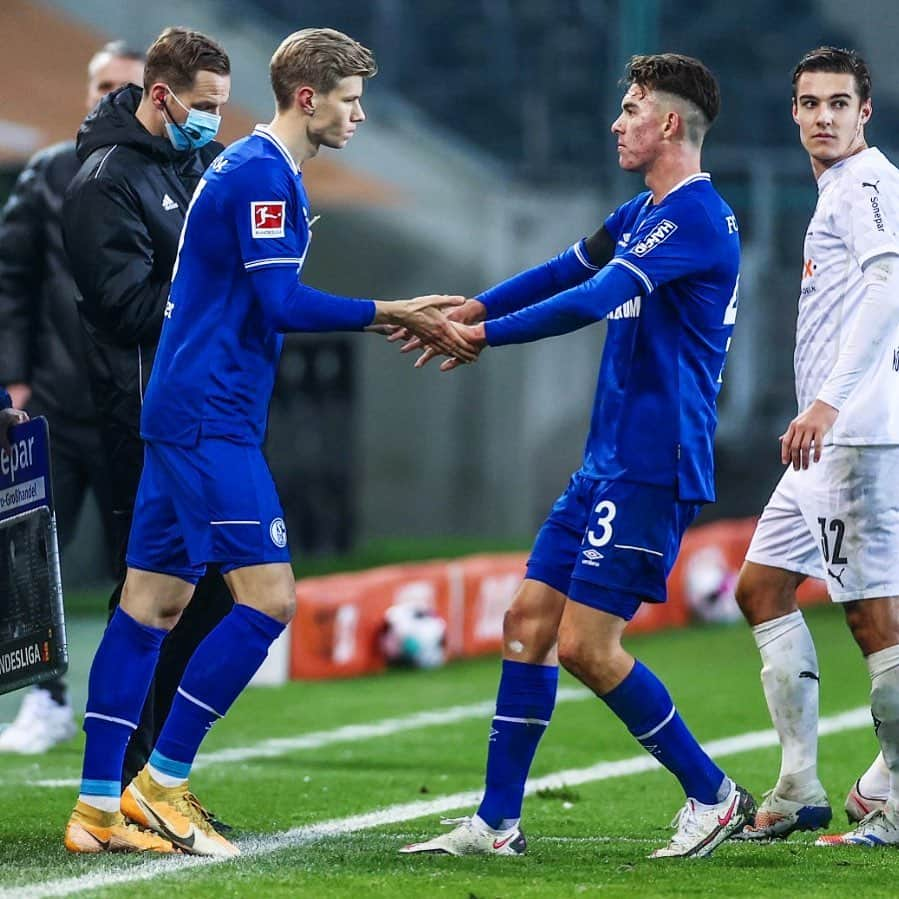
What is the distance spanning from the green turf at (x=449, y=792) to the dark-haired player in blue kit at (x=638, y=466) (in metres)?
0.20

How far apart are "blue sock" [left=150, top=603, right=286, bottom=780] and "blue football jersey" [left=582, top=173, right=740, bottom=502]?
93 centimetres

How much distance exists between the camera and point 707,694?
8.91m

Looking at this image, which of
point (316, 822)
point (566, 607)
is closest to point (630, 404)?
point (566, 607)

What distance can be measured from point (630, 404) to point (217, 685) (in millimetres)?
1209

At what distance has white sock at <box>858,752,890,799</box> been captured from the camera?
5336 millimetres

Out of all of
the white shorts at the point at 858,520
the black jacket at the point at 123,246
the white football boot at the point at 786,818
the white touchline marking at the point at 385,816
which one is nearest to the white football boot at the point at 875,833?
the white football boot at the point at 786,818

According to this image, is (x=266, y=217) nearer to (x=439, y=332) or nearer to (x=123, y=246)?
(x=439, y=332)

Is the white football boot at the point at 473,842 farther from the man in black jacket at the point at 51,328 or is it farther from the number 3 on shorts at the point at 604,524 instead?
the man in black jacket at the point at 51,328

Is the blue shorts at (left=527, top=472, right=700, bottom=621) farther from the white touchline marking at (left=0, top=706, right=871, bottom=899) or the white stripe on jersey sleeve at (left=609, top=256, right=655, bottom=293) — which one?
the white touchline marking at (left=0, top=706, right=871, bottom=899)

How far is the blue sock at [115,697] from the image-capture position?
4770 millimetres

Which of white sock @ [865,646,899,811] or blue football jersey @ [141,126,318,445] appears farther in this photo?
white sock @ [865,646,899,811]

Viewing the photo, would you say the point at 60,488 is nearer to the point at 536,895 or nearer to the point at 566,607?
the point at 566,607

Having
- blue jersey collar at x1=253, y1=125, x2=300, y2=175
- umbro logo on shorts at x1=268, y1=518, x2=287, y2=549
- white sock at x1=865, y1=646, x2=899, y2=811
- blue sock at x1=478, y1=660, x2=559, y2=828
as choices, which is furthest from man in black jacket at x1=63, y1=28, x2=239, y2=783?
white sock at x1=865, y1=646, x2=899, y2=811

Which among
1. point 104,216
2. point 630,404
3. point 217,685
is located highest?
point 104,216
